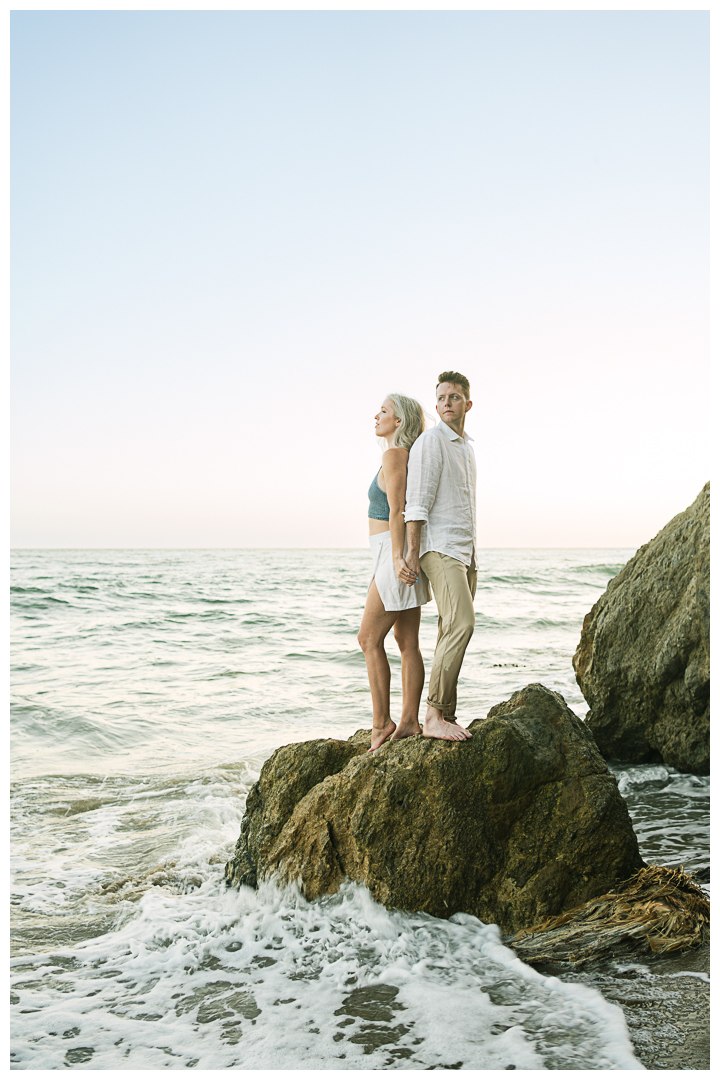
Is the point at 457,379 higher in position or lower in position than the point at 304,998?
higher

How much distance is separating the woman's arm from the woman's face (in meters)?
0.14

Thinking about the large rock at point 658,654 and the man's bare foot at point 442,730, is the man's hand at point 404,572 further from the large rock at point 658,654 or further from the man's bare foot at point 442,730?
the large rock at point 658,654

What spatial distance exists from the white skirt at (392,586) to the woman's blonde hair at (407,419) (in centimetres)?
63

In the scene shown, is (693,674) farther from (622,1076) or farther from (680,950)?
(622,1076)

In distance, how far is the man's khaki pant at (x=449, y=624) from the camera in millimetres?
4492

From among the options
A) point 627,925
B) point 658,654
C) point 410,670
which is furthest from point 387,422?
point 658,654

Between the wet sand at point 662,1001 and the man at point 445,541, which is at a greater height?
the man at point 445,541

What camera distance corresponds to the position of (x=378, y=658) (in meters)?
4.94

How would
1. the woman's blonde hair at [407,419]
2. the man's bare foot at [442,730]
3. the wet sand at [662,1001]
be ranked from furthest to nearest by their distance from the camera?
the woman's blonde hair at [407,419]
the man's bare foot at [442,730]
the wet sand at [662,1001]

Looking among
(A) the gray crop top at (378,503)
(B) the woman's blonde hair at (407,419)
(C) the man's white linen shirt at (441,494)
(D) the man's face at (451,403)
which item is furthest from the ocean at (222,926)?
(D) the man's face at (451,403)

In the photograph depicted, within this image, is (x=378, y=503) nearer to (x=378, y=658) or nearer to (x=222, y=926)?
(x=378, y=658)

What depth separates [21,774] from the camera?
346 inches

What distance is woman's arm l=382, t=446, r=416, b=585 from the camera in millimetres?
4660

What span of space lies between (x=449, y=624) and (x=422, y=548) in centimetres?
50
